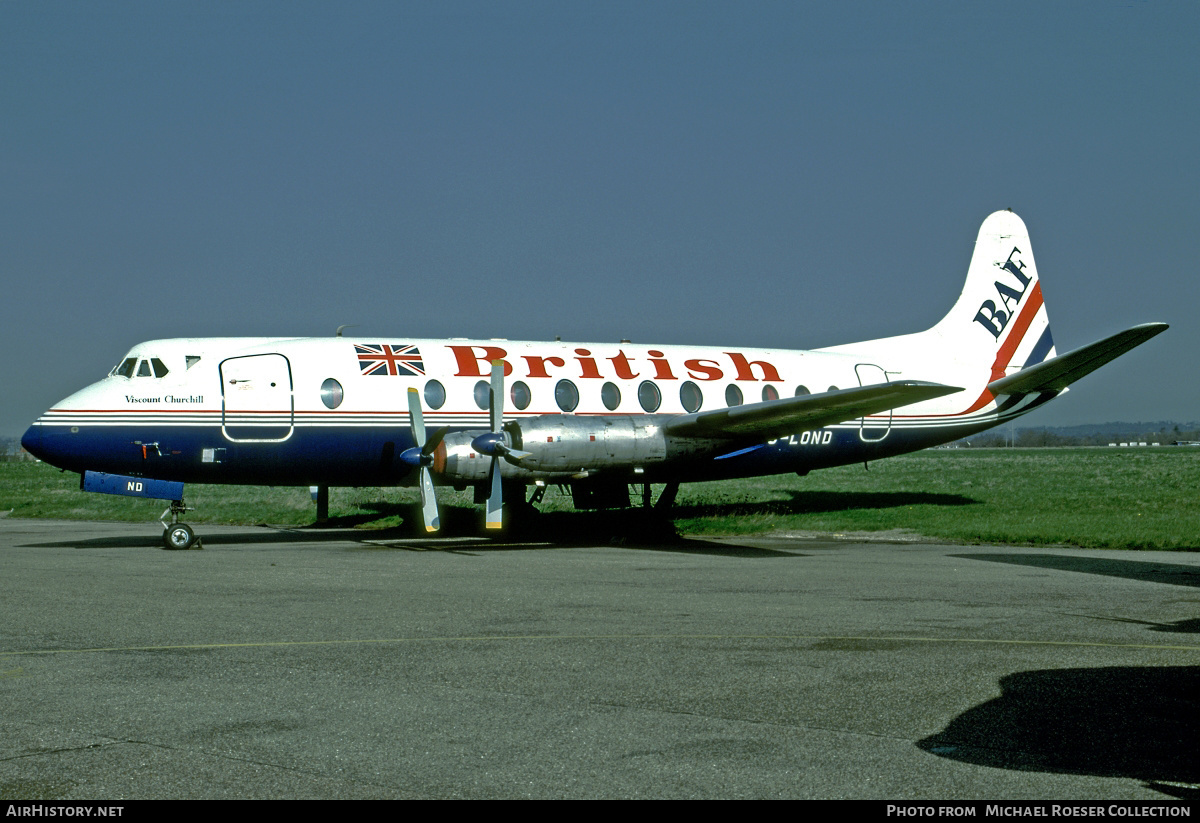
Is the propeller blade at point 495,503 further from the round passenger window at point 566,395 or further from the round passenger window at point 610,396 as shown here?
A: the round passenger window at point 610,396

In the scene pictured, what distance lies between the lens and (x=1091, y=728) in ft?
22.9

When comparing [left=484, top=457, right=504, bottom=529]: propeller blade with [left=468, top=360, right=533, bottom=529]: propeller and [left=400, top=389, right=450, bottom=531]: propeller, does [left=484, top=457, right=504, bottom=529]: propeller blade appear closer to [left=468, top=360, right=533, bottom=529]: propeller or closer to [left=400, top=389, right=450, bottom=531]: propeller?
[left=468, top=360, right=533, bottom=529]: propeller

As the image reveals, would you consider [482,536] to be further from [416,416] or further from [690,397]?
[690,397]

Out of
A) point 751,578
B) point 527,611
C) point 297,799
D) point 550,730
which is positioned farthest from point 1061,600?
point 297,799

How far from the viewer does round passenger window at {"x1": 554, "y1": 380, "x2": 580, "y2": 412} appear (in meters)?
24.0

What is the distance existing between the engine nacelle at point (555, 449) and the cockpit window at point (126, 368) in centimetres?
641

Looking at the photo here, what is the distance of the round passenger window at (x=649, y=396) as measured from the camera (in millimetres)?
24750

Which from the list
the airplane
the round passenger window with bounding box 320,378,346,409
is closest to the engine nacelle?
the airplane

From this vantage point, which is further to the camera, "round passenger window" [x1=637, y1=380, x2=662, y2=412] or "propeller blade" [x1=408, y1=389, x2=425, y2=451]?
"round passenger window" [x1=637, y1=380, x2=662, y2=412]

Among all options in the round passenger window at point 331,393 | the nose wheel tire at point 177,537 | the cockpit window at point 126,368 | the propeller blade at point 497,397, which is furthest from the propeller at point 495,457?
the cockpit window at point 126,368

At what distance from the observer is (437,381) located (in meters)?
23.4

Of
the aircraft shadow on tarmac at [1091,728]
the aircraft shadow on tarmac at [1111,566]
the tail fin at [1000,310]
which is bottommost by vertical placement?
the aircraft shadow on tarmac at [1111,566]

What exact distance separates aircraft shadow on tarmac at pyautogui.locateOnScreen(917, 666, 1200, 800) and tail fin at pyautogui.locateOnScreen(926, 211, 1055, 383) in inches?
866

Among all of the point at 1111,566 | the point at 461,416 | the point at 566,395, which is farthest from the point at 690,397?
the point at 1111,566
